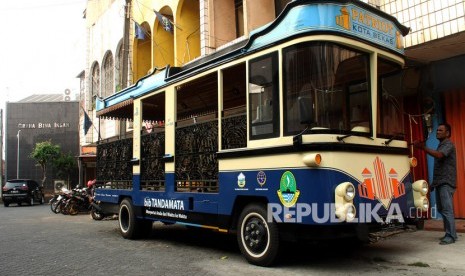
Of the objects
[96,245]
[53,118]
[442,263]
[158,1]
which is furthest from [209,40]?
[53,118]

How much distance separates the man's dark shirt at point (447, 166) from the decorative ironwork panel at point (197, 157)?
3.56m

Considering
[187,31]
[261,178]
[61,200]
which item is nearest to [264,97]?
[261,178]

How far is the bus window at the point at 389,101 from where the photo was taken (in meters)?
6.13

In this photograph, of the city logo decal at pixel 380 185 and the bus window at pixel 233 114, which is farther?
the bus window at pixel 233 114

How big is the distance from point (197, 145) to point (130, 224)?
278 cm

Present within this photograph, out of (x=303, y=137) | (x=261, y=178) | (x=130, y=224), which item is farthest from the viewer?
(x=130, y=224)

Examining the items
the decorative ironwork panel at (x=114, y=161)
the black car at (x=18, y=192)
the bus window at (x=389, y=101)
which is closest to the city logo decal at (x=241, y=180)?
the bus window at (x=389, y=101)

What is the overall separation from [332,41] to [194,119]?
2.99 meters

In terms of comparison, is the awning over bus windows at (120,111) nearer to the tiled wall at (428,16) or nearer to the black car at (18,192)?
the tiled wall at (428,16)

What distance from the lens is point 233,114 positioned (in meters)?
6.64

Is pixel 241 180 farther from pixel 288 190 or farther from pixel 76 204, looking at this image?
pixel 76 204

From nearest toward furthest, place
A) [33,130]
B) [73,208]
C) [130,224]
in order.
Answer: [130,224] → [73,208] → [33,130]

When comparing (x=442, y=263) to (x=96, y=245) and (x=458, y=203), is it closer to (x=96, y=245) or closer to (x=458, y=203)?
(x=458, y=203)

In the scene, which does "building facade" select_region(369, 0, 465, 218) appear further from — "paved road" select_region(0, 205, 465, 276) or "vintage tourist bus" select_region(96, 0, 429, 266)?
"paved road" select_region(0, 205, 465, 276)
